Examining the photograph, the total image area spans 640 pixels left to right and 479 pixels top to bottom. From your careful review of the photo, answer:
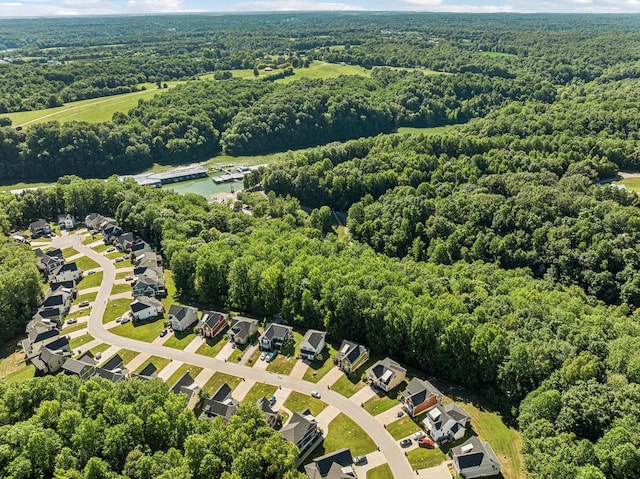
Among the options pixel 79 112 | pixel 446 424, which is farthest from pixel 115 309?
pixel 79 112

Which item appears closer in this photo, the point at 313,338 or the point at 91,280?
Result: the point at 313,338

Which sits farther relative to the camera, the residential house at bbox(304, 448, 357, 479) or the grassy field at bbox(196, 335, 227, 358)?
the grassy field at bbox(196, 335, 227, 358)

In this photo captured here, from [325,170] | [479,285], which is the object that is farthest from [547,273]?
[325,170]

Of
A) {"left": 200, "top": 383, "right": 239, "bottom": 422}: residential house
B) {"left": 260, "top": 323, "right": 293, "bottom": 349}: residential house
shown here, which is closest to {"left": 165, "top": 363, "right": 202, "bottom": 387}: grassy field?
{"left": 200, "top": 383, "right": 239, "bottom": 422}: residential house

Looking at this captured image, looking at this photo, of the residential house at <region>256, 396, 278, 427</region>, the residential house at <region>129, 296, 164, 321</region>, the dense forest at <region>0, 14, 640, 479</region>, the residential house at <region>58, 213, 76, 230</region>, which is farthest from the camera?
the residential house at <region>58, 213, 76, 230</region>

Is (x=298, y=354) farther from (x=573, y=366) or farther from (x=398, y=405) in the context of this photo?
(x=573, y=366)

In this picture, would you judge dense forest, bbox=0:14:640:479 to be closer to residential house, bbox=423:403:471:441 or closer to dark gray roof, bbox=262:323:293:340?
dark gray roof, bbox=262:323:293:340

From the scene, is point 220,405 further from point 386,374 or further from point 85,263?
point 85,263
